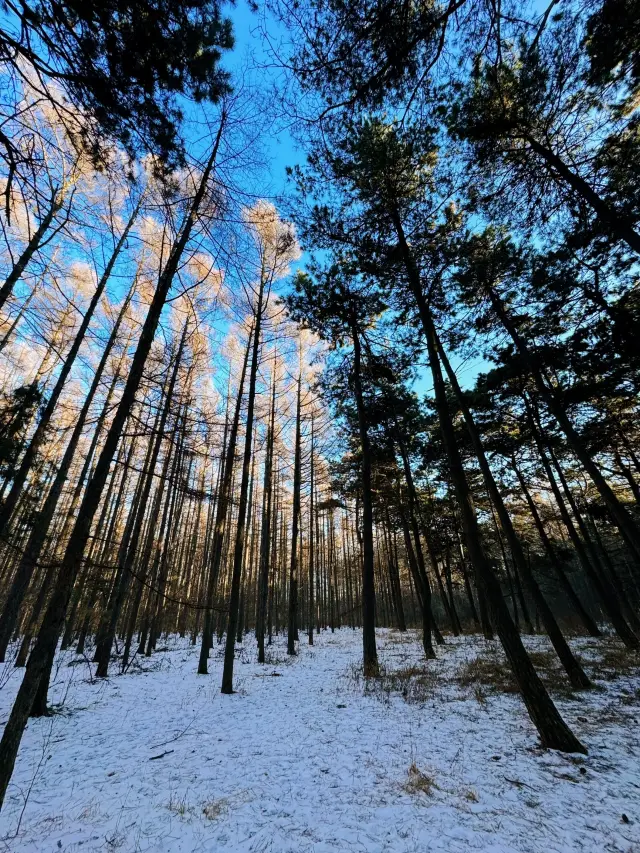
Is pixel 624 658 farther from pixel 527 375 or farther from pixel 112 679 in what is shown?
pixel 112 679

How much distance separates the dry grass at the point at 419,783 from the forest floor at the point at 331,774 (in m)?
0.02

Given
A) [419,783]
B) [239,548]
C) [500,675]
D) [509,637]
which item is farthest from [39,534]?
[500,675]

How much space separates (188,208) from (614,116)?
26.3ft

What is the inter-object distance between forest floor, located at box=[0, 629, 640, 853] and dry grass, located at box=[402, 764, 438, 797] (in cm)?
2

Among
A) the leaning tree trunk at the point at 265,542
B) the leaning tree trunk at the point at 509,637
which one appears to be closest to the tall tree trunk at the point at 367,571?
the leaning tree trunk at the point at 509,637

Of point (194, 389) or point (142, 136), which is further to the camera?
point (194, 389)

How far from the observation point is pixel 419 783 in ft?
11.8

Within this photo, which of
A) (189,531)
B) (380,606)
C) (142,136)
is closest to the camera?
(142,136)

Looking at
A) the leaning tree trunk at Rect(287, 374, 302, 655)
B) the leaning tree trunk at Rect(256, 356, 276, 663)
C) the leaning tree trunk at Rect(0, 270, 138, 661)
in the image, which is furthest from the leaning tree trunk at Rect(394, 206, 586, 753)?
the leaning tree trunk at Rect(287, 374, 302, 655)

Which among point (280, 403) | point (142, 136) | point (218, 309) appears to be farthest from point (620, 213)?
point (280, 403)

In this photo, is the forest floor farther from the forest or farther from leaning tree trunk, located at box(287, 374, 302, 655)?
leaning tree trunk, located at box(287, 374, 302, 655)

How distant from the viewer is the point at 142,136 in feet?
11.3

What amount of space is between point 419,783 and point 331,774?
1.09 m

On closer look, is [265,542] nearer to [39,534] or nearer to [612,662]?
[39,534]
